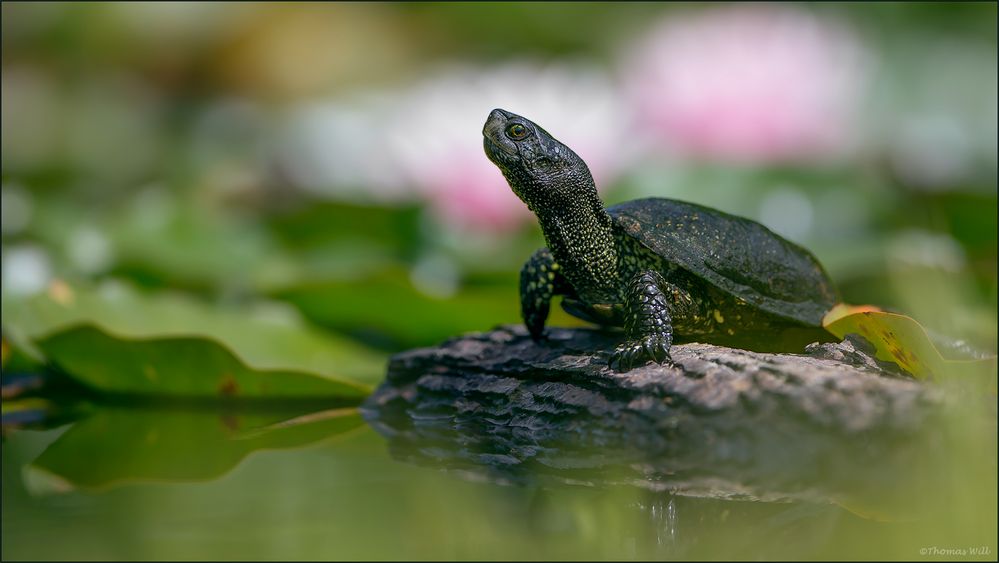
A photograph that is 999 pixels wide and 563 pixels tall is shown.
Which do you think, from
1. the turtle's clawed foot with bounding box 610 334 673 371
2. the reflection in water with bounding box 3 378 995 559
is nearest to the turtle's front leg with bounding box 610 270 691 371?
the turtle's clawed foot with bounding box 610 334 673 371

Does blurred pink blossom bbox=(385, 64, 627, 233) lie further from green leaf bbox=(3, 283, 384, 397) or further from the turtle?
the turtle

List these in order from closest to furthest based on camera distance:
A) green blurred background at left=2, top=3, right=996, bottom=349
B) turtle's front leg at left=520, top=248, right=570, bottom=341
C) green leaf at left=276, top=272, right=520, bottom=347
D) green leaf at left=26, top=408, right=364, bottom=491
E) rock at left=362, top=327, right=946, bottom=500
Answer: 1. rock at left=362, top=327, right=946, bottom=500
2. green leaf at left=26, top=408, right=364, bottom=491
3. turtle's front leg at left=520, top=248, right=570, bottom=341
4. green leaf at left=276, top=272, right=520, bottom=347
5. green blurred background at left=2, top=3, right=996, bottom=349

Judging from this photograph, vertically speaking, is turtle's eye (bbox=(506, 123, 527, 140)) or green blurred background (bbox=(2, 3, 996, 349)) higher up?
green blurred background (bbox=(2, 3, 996, 349))

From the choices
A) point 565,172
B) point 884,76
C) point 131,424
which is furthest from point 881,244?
point 884,76

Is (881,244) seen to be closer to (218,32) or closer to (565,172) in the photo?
(565,172)

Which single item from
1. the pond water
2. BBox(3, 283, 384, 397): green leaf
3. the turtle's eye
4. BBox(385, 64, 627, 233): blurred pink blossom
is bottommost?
the pond water

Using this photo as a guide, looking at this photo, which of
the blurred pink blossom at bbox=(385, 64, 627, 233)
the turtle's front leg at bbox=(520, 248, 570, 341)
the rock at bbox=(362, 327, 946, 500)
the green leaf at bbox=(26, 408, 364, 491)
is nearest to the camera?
the rock at bbox=(362, 327, 946, 500)
